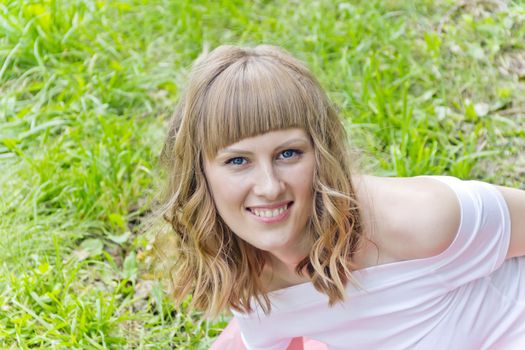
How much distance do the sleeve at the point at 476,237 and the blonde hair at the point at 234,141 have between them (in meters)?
0.24

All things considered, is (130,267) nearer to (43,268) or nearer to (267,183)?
(43,268)

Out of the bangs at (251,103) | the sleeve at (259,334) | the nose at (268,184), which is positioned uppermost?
the bangs at (251,103)

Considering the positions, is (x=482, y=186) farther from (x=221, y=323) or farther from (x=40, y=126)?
(x=40, y=126)

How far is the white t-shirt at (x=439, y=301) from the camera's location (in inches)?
77.1

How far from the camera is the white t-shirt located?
6.43 feet

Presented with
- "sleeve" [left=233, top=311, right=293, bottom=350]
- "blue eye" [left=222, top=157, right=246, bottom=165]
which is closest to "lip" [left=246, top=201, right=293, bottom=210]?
"blue eye" [left=222, top=157, right=246, bottom=165]

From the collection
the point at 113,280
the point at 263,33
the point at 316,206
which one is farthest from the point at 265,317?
the point at 263,33

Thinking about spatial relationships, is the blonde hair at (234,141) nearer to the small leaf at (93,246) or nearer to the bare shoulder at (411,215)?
the bare shoulder at (411,215)

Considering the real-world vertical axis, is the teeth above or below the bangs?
below

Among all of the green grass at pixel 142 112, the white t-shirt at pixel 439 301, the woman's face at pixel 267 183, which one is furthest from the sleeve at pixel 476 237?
the green grass at pixel 142 112

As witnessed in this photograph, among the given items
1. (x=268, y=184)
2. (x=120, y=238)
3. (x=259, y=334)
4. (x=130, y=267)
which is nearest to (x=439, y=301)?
(x=259, y=334)

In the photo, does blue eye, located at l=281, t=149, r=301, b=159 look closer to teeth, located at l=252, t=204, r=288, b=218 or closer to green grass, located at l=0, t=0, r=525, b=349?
teeth, located at l=252, t=204, r=288, b=218

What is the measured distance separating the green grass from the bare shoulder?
97 centimetres

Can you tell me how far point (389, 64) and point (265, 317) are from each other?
1.77m
